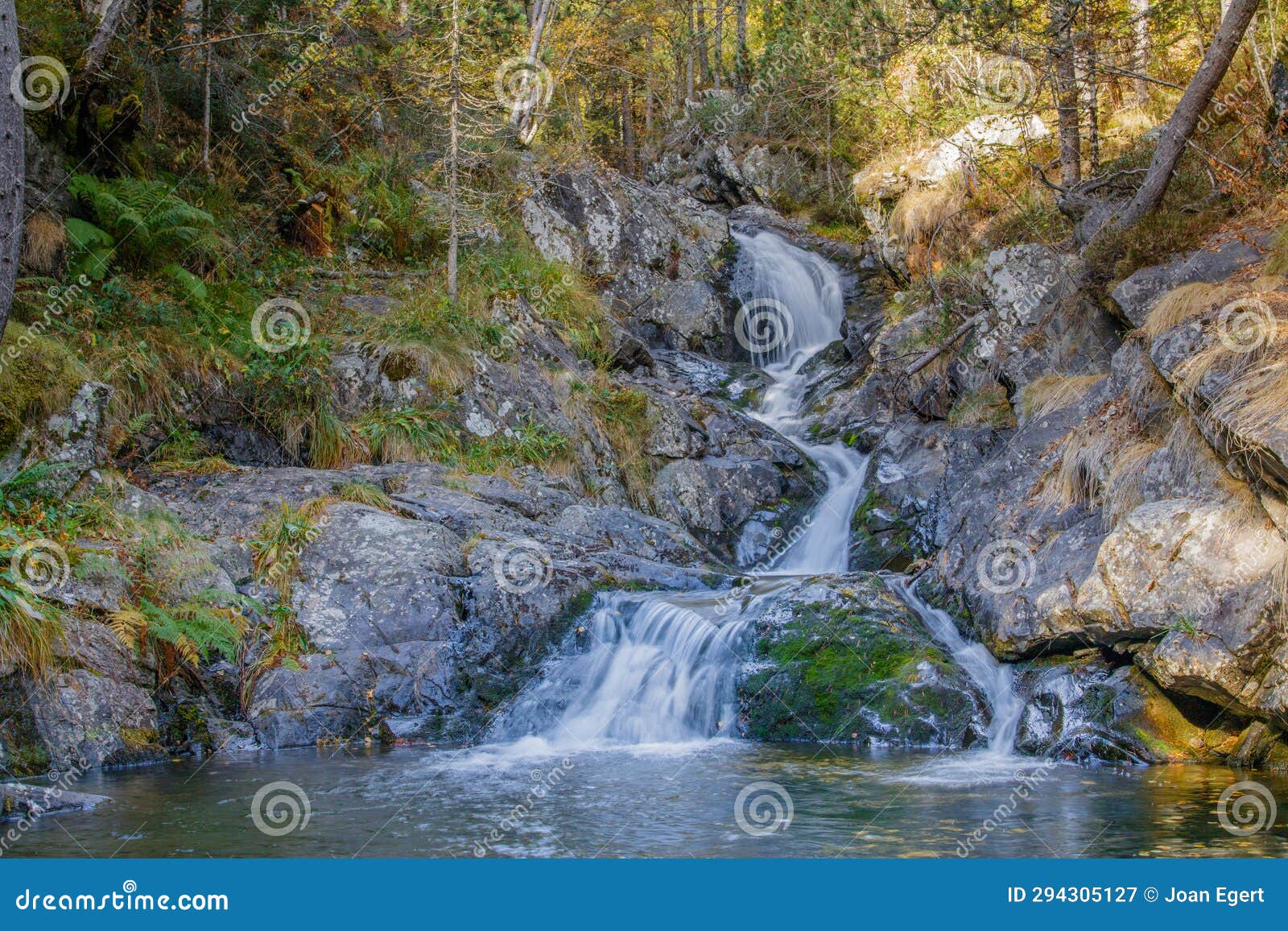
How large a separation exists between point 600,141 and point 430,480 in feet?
74.1

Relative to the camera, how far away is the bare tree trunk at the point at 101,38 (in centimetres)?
1077

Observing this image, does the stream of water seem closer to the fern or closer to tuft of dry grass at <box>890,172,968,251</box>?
the fern

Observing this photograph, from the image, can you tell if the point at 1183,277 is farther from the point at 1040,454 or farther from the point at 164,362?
the point at 164,362

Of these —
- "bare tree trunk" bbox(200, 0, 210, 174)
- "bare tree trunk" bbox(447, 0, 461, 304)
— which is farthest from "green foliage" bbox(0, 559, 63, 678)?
"bare tree trunk" bbox(200, 0, 210, 174)

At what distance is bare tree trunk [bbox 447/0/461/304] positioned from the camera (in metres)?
13.3

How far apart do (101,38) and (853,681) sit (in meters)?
10.6

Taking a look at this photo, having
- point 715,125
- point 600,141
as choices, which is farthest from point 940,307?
point 600,141
